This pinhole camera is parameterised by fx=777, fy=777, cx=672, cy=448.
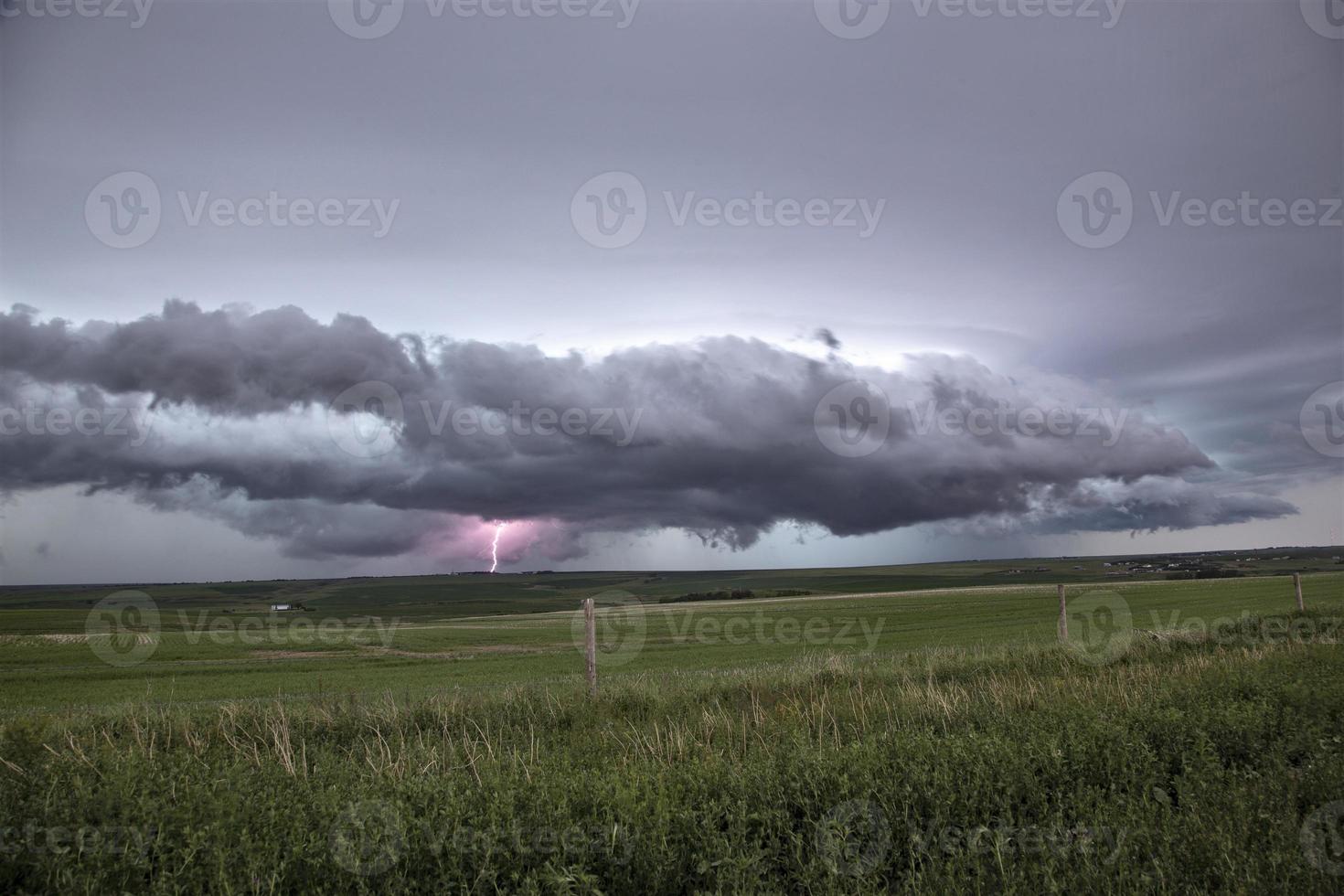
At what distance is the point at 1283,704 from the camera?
35.3 feet

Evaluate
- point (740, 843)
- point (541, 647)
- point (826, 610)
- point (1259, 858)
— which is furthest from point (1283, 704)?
point (826, 610)

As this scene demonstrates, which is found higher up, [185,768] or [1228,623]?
[185,768]

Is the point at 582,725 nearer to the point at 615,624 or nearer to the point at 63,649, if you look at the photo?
the point at 63,649

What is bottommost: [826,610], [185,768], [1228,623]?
[826,610]

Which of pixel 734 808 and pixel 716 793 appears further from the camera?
pixel 716 793

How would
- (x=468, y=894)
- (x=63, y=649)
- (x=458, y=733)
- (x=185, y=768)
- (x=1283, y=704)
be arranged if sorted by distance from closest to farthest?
(x=468, y=894), (x=185, y=768), (x=1283, y=704), (x=458, y=733), (x=63, y=649)

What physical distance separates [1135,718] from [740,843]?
239 inches

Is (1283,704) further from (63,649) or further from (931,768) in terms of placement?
(63,649)

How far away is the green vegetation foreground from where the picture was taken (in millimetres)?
5871

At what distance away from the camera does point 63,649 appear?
155 feet

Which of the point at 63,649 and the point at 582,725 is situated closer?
the point at 582,725

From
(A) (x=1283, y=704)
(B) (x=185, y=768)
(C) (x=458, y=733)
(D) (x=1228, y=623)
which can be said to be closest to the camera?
(B) (x=185, y=768)

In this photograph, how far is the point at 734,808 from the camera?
7.34m

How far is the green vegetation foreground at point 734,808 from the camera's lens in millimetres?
5871
